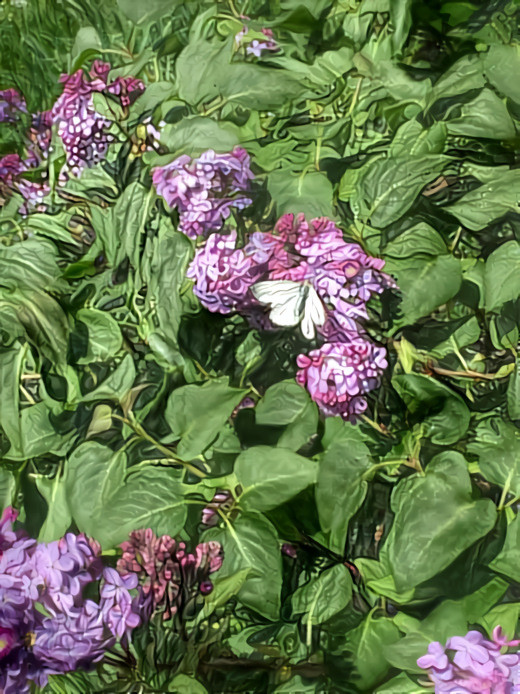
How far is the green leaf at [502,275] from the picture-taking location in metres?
0.60

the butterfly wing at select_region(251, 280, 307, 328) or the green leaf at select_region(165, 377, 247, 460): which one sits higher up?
the butterfly wing at select_region(251, 280, 307, 328)

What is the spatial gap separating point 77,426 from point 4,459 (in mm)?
86

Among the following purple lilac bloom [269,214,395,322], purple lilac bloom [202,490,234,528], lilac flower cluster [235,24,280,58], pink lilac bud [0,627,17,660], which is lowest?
pink lilac bud [0,627,17,660]

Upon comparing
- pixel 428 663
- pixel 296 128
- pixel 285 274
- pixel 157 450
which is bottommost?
pixel 428 663

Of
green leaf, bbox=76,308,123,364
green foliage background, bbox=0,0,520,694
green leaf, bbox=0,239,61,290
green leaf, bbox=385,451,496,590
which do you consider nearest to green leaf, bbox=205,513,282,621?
green foliage background, bbox=0,0,520,694

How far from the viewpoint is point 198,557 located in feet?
1.98

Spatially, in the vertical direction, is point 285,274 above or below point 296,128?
below

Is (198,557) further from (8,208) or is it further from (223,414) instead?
(8,208)

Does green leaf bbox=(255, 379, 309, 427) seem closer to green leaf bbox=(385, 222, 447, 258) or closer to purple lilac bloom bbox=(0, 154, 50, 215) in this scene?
green leaf bbox=(385, 222, 447, 258)

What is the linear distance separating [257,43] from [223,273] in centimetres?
25

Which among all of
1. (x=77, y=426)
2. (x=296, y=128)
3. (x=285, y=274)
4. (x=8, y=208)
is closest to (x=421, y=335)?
(x=285, y=274)

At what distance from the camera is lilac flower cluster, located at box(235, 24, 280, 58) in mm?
666

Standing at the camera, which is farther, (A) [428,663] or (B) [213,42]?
(B) [213,42]

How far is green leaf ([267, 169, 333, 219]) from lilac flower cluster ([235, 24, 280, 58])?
0.44 ft
